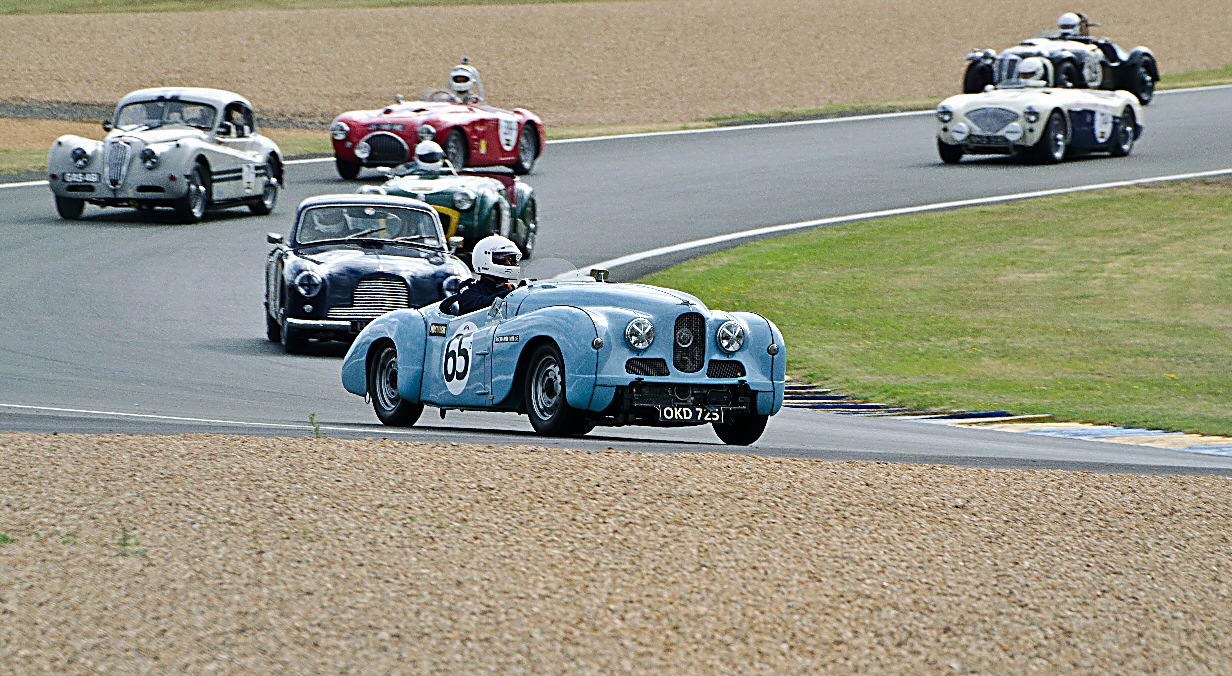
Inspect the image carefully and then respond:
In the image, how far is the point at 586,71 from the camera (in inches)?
1756

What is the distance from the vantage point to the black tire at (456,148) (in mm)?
26094

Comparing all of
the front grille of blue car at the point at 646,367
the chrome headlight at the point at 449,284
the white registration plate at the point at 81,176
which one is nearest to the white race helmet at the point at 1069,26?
the white registration plate at the point at 81,176

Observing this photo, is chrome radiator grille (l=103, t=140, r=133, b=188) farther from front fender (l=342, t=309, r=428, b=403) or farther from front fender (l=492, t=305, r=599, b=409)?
front fender (l=492, t=305, r=599, b=409)

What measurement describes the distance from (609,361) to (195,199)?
14541 mm

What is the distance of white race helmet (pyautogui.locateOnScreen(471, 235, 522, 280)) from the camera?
1141 centimetres

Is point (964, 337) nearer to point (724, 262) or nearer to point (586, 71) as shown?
point (724, 262)

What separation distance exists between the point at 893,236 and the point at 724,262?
Result: 11.4 ft

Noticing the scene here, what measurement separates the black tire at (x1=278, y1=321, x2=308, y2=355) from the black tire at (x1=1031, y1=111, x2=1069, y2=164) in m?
18.4

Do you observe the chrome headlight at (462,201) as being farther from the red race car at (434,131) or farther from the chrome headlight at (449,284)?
the red race car at (434,131)

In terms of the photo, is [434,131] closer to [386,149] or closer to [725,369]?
[386,149]

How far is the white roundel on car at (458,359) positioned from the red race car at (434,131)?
14.7 metres

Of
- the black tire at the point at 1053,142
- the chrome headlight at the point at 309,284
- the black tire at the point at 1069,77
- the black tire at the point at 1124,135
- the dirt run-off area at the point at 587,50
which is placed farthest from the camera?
the dirt run-off area at the point at 587,50

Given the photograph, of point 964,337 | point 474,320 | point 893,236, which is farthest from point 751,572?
point 893,236

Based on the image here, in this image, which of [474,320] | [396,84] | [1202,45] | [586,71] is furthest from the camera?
[1202,45]
